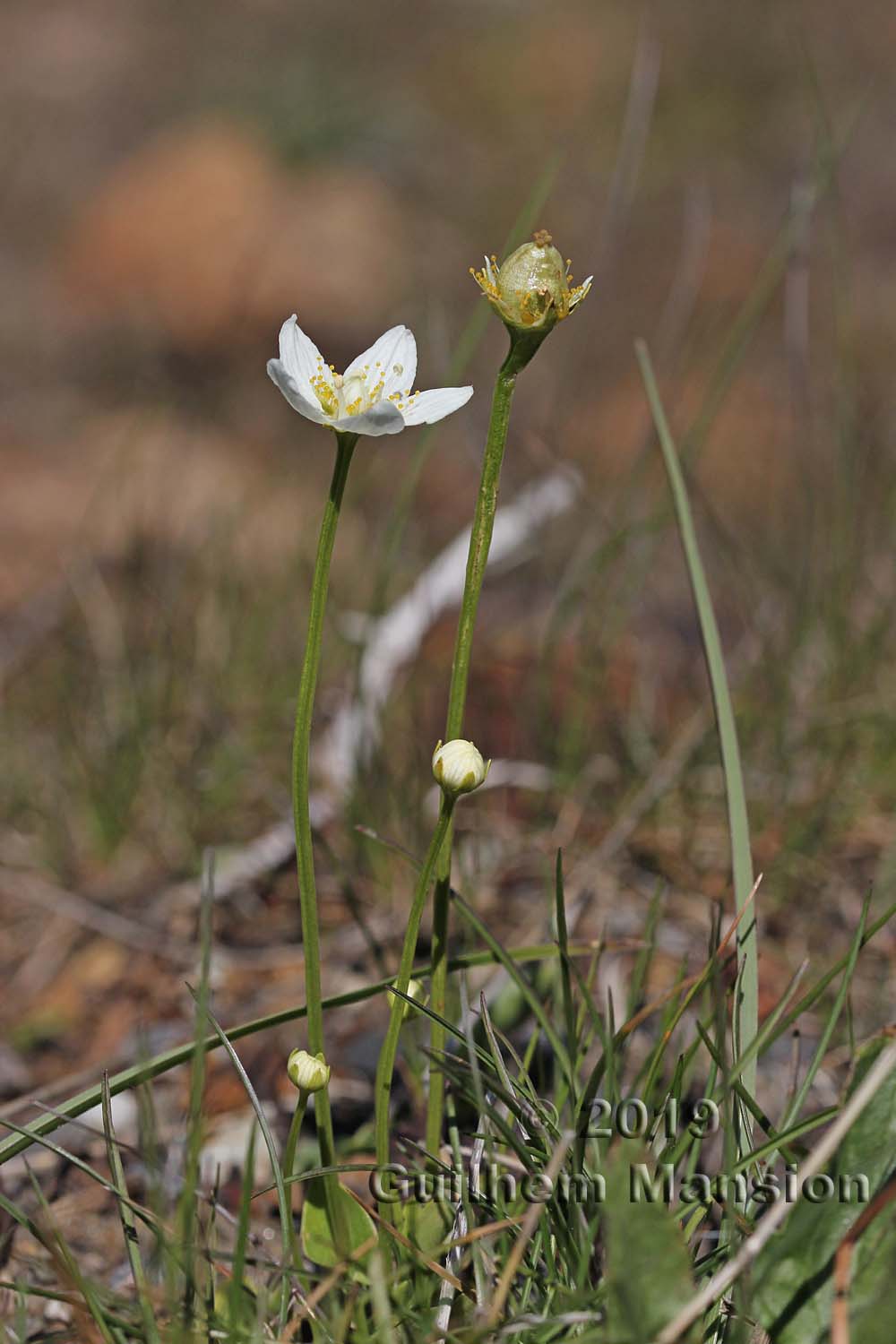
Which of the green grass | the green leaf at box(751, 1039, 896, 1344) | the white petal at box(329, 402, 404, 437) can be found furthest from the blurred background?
the white petal at box(329, 402, 404, 437)

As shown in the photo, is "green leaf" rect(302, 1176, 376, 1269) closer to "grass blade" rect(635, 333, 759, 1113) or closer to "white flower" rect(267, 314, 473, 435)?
"grass blade" rect(635, 333, 759, 1113)

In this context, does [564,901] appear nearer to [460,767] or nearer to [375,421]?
[460,767]

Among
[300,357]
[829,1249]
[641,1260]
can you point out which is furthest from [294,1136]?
[300,357]

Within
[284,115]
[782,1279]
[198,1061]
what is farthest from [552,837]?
[284,115]

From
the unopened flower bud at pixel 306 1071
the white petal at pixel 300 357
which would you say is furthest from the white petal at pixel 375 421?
the unopened flower bud at pixel 306 1071

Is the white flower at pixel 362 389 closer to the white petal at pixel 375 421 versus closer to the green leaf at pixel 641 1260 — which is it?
the white petal at pixel 375 421

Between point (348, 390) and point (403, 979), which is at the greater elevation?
point (348, 390)
